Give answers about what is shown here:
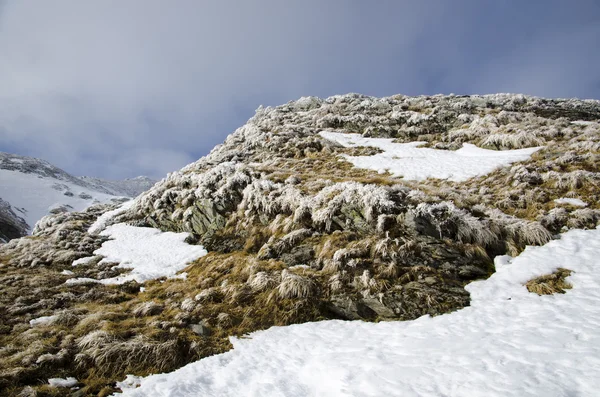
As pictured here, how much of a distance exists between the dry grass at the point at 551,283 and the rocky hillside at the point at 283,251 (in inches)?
59.4

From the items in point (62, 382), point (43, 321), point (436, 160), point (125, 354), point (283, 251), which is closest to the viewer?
point (62, 382)

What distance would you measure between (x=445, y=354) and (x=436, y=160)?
62.5ft

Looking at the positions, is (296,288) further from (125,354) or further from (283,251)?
(125,354)

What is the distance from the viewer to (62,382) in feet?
21.6

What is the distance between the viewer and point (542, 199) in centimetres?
1334

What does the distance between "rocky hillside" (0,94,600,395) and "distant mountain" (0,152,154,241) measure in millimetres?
52720

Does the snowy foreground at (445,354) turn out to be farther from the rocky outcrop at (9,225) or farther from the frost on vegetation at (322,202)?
the rocky outcrop at (9,225)

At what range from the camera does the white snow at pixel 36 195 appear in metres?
72.2

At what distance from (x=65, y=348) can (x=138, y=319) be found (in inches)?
79.2

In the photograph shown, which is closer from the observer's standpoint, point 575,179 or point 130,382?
point 130,382

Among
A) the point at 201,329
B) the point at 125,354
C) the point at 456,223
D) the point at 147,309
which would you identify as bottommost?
the point at 125,354

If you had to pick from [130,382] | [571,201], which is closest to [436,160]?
[571,201]

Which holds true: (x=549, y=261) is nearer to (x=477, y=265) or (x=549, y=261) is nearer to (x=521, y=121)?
(x=477, y=265)

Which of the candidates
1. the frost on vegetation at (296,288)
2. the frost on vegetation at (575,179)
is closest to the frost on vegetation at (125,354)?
the frost on vegetation at (296,288)
